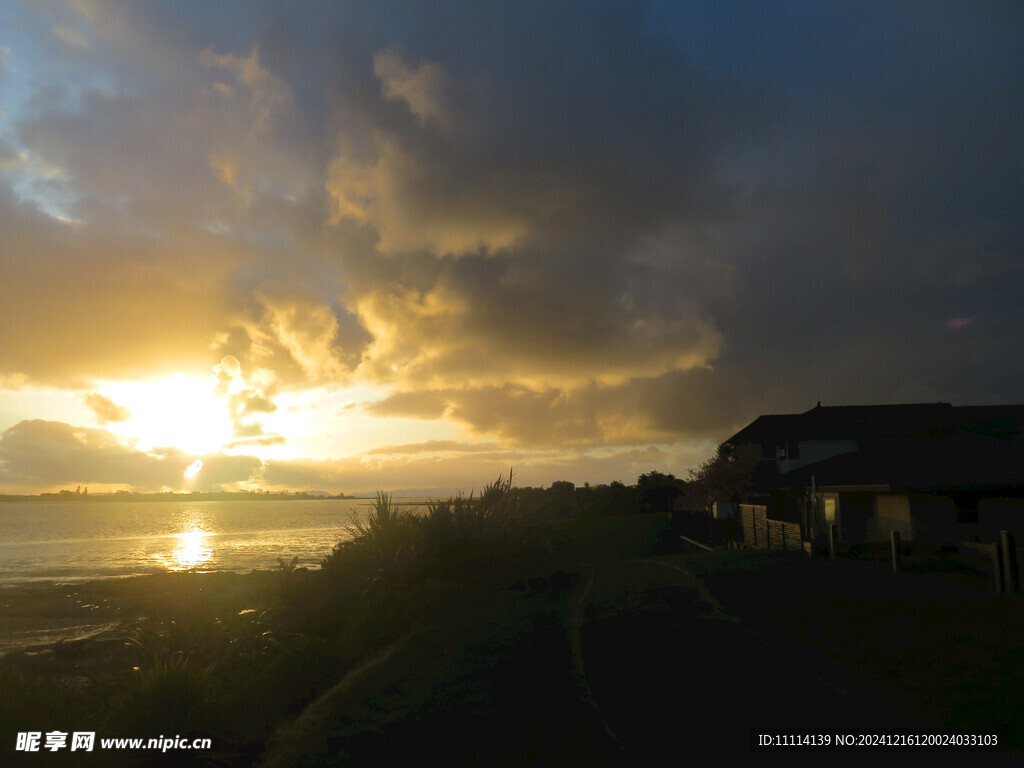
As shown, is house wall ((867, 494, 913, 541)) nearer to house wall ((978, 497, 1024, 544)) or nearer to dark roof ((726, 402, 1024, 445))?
house wall ((978, 497, 1024, 544))

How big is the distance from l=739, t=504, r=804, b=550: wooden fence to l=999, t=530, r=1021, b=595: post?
29.1 ft

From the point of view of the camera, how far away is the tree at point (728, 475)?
145 ft

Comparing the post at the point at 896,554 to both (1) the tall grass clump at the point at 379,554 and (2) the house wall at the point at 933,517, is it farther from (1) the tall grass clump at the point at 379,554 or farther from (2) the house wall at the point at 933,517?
(1) the tall grass clump at the point at 379,554

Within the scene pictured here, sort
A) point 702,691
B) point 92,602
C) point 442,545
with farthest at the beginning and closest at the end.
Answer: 1. point 92,602
2. point 442,545
3. point 702,691

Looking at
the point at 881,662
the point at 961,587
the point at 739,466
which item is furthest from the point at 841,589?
the point at 739,466

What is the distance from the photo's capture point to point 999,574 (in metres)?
13.1

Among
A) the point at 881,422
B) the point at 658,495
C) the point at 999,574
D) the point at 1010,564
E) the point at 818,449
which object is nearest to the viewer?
the point at 1010,564

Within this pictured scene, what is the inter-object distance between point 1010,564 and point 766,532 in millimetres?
13321

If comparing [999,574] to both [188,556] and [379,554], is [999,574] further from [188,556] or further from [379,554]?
[188,556]

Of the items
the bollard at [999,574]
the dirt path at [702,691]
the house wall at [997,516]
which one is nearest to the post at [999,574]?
the bollard at [999,574]

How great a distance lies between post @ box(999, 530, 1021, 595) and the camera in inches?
510

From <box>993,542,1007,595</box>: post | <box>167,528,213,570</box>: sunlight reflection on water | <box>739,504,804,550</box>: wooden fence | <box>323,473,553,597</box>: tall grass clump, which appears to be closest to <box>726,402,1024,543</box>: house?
<box>739,504,804,550</box>: wooden fence

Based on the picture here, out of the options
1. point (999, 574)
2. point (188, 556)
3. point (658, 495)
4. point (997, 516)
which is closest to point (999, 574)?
point (999, 574)

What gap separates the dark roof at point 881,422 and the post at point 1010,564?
82.9ft
